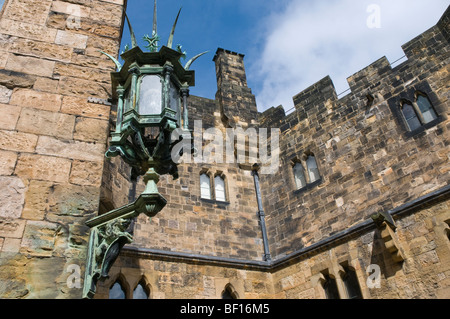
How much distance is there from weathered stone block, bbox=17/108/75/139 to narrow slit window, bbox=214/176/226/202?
21.6 ft

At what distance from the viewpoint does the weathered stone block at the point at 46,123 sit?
3.56 metres

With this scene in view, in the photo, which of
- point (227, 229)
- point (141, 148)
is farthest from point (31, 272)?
point (227, 229)

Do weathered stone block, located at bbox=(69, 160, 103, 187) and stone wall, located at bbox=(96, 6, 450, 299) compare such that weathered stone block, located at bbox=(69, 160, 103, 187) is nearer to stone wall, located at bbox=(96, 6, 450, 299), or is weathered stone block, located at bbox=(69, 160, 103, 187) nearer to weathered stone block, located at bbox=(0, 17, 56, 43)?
weathered stone block, located at bbox=(0, 17, 56, 43)

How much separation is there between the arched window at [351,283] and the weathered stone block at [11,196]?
6.46 m

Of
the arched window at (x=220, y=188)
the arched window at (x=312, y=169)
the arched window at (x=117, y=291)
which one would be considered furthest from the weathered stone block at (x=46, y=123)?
the arched window at (x=312, y=169)

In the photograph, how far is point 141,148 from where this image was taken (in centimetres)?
342

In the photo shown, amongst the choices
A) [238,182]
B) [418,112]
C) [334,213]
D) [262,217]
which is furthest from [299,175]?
[418,112]

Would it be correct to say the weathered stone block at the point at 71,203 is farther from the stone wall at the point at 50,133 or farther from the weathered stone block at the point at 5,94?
the weathered stone block at the point at 5,94

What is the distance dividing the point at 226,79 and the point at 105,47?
Answer: 789cm

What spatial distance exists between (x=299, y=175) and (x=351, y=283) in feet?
9.51

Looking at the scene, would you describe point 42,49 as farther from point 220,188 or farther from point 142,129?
point 220,188

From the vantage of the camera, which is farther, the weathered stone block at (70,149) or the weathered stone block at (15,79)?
the weathered stone block at (15,79)

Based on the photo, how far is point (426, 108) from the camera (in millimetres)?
8719

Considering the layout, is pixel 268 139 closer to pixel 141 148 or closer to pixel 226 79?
pixel 226 79
